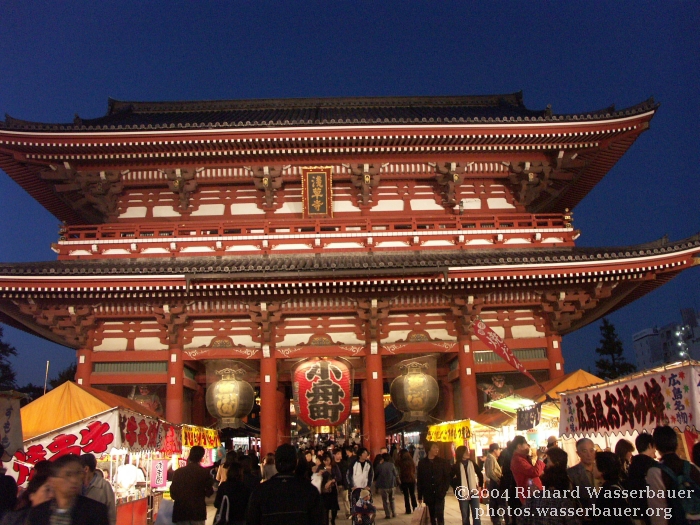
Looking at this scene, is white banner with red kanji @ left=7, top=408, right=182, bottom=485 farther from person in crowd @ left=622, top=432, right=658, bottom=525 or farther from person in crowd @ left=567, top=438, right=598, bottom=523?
person in crowd @ left=622, top=432, right=658, bottom=525

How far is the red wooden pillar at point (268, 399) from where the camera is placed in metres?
16.8

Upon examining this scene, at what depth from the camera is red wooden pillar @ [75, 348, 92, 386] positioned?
17.0 m

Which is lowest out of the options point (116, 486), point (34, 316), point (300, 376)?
point (116, 486)

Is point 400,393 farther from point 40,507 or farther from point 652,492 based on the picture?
point 40,507

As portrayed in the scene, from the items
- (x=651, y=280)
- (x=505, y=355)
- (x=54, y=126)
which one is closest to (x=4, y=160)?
(x=54, y=126)

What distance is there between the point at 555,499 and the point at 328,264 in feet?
36.8

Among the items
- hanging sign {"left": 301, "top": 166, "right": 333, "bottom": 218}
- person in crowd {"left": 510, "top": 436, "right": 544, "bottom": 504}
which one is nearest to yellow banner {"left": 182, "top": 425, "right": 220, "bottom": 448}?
hanging sign {"left": 301, "top": 166, "right": 333, "bottom": 218}

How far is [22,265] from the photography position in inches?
638

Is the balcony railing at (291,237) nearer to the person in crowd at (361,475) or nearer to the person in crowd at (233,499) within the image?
the person in crowd at (361,475)

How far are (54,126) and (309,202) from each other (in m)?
8.31

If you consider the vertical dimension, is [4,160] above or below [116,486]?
above

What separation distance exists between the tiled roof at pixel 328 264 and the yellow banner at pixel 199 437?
171 inches

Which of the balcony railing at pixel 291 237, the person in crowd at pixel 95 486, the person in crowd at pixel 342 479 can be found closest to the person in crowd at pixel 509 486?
the person in crowd at pixel 342 479

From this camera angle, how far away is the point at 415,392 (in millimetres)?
16750
